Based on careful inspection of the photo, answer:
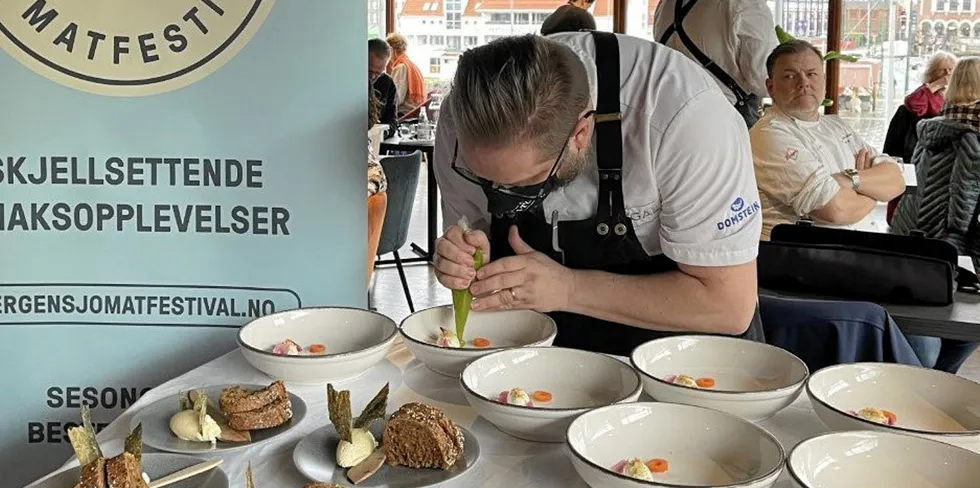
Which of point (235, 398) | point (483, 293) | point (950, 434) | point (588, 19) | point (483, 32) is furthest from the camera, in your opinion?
point (483, 32)

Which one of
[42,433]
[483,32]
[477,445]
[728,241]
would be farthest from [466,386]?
[483,32]

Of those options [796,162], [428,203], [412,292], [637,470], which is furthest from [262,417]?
[428,203]

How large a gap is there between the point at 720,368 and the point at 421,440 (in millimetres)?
582

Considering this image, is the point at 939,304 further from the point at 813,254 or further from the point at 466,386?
the point at 466,386

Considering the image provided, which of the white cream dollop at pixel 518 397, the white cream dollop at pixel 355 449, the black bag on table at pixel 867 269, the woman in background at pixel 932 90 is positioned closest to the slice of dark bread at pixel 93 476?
the white cream dollop at pixel 355 449

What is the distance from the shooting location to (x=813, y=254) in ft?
8.59

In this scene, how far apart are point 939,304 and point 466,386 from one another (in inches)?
66.6

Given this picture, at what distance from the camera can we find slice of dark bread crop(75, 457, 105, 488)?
1.06m

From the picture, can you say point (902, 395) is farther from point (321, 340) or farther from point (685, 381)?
point (321, 340)

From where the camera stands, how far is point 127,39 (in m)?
1.78

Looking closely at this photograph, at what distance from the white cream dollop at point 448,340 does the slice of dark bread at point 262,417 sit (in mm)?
341

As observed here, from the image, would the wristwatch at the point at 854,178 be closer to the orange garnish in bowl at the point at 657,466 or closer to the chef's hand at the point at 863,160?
the chef's hand at the point at 863,160

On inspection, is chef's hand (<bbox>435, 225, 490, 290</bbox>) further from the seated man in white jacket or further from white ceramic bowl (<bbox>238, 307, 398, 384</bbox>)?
the seated man in white jacket

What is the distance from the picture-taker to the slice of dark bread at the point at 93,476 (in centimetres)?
106
